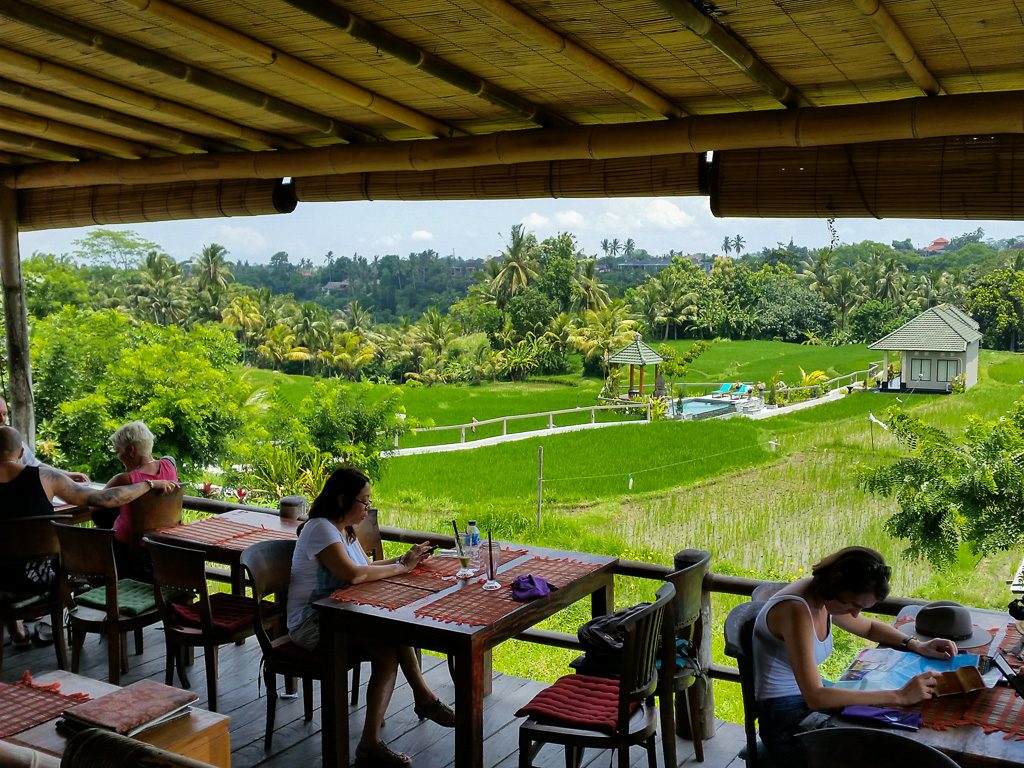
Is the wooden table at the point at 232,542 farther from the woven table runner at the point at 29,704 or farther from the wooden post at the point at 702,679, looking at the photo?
the wooden post at the point at 702,679

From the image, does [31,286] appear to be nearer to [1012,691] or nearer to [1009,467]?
[1009,467]

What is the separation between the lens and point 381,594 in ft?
8.57

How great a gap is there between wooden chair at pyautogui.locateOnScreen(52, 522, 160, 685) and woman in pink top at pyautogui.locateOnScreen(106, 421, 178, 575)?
224mm

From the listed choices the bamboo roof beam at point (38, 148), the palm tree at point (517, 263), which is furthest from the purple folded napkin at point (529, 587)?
the palm tree at point (517, 263)

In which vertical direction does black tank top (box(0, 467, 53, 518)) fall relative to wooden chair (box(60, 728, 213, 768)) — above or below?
below

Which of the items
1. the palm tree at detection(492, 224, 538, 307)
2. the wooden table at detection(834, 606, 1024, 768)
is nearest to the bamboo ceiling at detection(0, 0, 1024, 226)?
the wooden table at detection(834, 606, 1024, 768)

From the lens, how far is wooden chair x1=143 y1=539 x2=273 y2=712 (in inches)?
115

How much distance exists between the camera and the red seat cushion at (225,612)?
3.00 meters

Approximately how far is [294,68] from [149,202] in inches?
73.4

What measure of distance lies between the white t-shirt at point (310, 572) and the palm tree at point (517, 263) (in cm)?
4438

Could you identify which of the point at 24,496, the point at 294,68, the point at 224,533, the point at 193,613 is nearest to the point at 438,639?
the point at 193,613

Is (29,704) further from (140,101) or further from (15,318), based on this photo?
(15,318)

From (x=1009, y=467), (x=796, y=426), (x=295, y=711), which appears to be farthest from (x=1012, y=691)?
(x=796, y=426)

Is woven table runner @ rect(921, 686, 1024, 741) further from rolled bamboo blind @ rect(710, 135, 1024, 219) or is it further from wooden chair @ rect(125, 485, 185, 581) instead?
wooden chair @ rect(125, 485, 185, 581)
